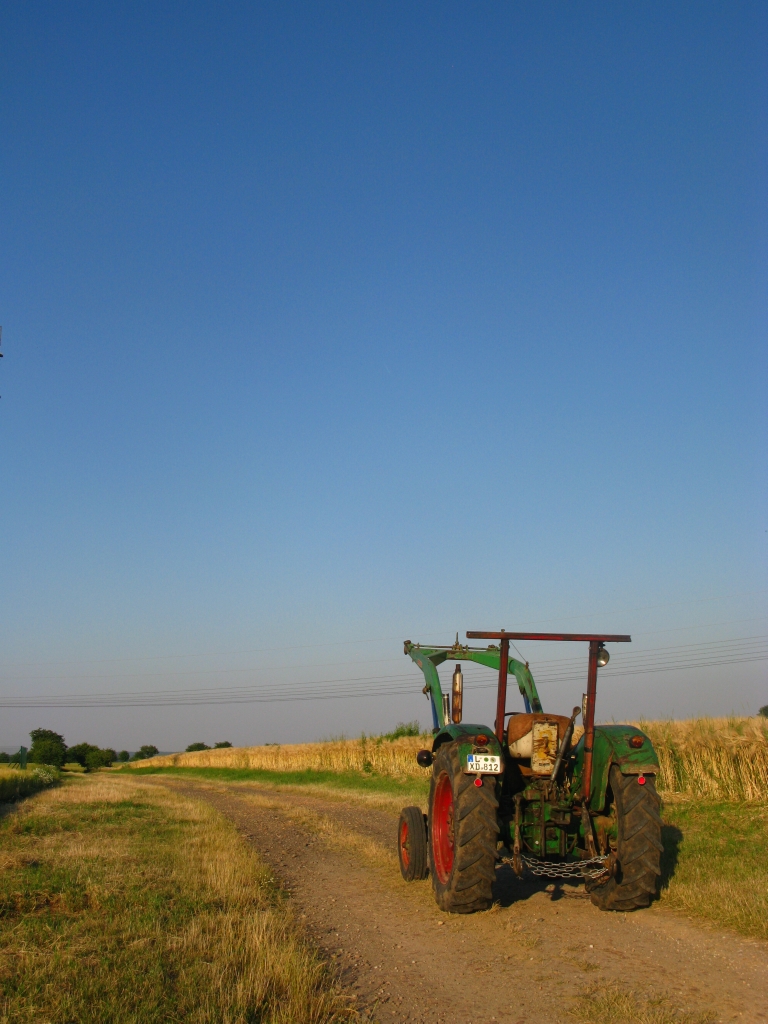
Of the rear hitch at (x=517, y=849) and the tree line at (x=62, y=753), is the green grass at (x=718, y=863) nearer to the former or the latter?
the rear hitch at (x=517, y=849)

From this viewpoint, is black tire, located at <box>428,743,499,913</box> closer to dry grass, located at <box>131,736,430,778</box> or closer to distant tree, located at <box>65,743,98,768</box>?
dry grass, located at <box>131,736,430,778</box>

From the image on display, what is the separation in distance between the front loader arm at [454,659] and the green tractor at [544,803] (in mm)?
934

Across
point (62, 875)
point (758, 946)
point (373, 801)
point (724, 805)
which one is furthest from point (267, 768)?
point (758, 946)

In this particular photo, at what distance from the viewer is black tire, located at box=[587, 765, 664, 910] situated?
7562 mm

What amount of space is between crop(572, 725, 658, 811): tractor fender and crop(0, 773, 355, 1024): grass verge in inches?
135

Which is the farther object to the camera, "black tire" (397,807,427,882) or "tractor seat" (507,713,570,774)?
"black tire" (397,807,427,882)

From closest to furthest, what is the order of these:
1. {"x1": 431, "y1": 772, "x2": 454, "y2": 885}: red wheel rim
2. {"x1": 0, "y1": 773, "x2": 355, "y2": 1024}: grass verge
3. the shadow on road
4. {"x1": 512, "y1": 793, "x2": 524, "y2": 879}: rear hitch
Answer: {"x1": 0, "y1": 773, "x2": 355, "y2": 1024}: grass verge
{"x1": 512, "y1": 793, "x2": 524, "y2": 879}: rear hitch
{"x1": 431, "y1": 772, "x2": 454, "y2": 885}: red wheel rim
the shadow on road

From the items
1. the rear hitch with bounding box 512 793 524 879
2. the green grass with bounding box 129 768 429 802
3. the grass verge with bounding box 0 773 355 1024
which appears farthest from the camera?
the green grass with bounding box 129 768 429 802

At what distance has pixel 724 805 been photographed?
1481cm

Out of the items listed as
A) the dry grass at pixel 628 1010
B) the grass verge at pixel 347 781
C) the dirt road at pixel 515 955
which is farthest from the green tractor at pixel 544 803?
the grass verge at pixel 347 781

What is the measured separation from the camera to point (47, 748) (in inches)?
3051

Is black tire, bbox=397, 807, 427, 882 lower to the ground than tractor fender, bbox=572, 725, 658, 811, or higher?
lower

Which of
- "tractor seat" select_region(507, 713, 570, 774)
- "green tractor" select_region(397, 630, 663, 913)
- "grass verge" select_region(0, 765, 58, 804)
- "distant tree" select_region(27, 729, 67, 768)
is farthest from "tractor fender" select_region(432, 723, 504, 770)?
"distant tree" select_region(27, 729, 67, 768)

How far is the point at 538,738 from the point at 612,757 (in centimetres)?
78
